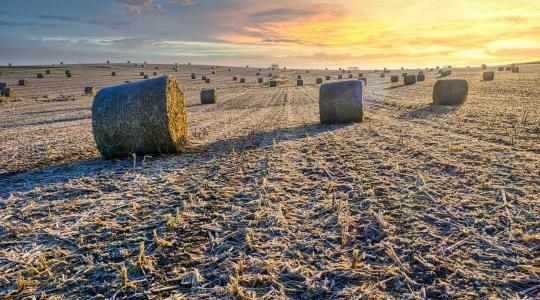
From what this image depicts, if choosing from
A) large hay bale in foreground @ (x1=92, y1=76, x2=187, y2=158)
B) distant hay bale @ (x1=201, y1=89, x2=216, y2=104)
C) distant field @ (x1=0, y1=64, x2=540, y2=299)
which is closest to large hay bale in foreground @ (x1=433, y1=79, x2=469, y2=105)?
distant field @ (x1=0, y1=64, x2=540, y2=299)

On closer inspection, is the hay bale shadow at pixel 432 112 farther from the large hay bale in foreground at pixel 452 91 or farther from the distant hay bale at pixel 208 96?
the distant hay bale at pixel 208 96

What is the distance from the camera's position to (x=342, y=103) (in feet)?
43.5

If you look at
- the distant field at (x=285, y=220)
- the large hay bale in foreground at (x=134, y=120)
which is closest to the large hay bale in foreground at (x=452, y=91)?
the distant field at (x=285, y=220)

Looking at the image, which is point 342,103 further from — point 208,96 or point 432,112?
point 208,96

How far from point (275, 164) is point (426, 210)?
3407 mm

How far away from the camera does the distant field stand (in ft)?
11.2

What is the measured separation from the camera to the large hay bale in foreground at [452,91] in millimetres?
17047

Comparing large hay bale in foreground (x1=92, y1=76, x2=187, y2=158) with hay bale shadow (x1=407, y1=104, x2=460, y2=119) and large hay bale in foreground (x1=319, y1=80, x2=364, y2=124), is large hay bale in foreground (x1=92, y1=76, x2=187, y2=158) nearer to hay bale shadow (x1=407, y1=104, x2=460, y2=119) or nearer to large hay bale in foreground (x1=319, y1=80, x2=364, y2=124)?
large hay bale in foreground (x1=319, y1=80, x2=364, y2=124)

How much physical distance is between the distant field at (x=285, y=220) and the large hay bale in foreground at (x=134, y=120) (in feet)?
1.41

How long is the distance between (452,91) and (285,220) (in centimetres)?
1513

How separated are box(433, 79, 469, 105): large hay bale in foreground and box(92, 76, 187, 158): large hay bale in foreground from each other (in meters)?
13.1

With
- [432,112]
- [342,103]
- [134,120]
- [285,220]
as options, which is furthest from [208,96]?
[285,220]

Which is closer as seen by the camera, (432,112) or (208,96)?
(432,112)

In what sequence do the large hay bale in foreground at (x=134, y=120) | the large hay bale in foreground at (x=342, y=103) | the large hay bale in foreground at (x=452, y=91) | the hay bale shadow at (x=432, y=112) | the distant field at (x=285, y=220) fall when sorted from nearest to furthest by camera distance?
the distant field at (x=285, y=220)
the large hay bale in foreground at (x=134, y=120)
the large hay bale in foreground at (x=342, y=103)
the hay bale shadow at (x=432, y=112)
the large hay bale in foreground at (x=452, y=91)
